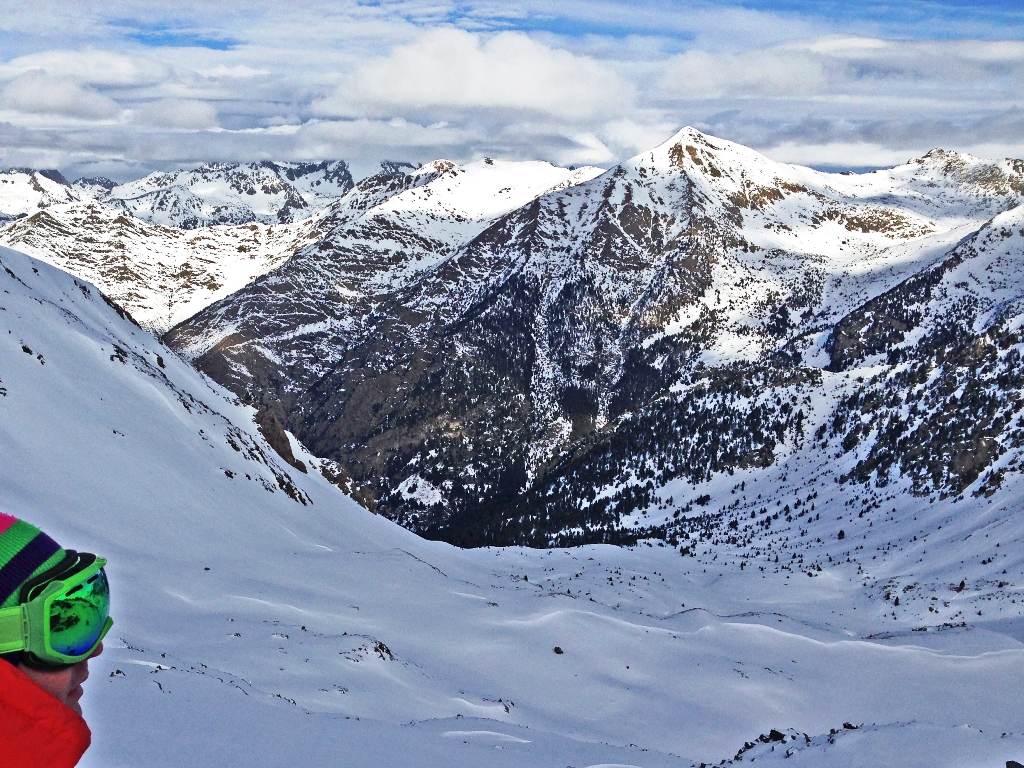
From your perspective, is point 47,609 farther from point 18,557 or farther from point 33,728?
point 33,728

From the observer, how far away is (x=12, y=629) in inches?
177

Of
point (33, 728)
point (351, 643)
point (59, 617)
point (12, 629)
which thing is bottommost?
point (33, 728)

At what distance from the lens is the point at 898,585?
91.1m

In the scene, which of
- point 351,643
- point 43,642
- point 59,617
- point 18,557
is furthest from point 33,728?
point 351,643

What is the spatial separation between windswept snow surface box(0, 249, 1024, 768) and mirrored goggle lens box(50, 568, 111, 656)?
8.83m

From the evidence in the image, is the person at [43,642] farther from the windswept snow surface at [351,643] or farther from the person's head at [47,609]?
the windswept snow surface at [351,643]

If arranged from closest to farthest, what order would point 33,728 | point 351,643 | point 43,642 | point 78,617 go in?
1. point 33,728
2. point 43,642
3. point 78,617
4. point 351,643

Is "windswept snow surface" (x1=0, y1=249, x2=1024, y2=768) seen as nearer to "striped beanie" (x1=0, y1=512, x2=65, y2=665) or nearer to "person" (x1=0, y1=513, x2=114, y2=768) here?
"person" (x1=0, y1=513, x2=114, y2=768)

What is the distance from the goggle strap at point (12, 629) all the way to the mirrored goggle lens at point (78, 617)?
16cm

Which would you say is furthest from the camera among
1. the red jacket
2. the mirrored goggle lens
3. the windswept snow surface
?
the windswept snow surface

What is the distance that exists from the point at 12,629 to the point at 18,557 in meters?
0.39

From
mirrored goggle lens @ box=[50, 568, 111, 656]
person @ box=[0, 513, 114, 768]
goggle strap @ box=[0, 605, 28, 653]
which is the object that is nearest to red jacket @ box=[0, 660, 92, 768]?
person @ box=[0, 513, 114, 768]

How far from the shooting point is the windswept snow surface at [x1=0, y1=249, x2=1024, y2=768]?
17438 mm

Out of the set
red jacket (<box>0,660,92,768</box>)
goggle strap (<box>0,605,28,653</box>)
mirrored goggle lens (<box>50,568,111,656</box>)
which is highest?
mirrored goggle lens (<box>50,568,111,656</box>)
